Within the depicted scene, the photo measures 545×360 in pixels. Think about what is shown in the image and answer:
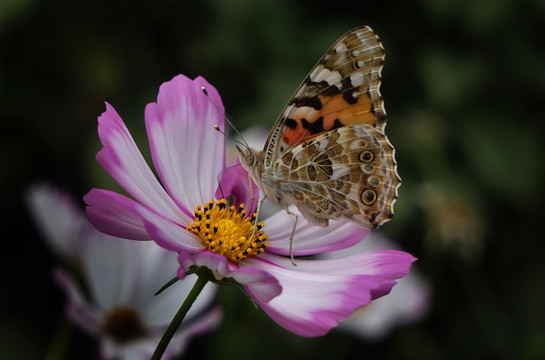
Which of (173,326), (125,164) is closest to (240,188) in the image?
(125,164)

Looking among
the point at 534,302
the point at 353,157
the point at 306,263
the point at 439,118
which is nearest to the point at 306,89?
the point at 353,157

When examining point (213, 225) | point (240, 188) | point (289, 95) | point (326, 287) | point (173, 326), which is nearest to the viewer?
point (173, 326)

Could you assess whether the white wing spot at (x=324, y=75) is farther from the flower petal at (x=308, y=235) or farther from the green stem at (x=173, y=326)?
the green stem at (x=173, y=326)

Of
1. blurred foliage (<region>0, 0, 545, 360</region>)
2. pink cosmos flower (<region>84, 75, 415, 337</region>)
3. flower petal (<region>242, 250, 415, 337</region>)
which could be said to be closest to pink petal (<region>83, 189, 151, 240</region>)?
pink cosmos flower (<region>84, 75, 415, 337</region>)

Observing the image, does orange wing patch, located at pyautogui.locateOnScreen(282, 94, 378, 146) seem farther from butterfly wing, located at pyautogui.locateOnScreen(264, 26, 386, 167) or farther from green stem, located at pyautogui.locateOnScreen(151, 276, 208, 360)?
green stem, located at pyautogui.locateOnScreen(151, 276, 208, 360)

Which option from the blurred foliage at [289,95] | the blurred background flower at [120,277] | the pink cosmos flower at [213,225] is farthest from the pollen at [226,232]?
the blurred foliage at [289,95]

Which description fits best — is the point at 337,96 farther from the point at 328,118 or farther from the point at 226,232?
the point at 226,232
